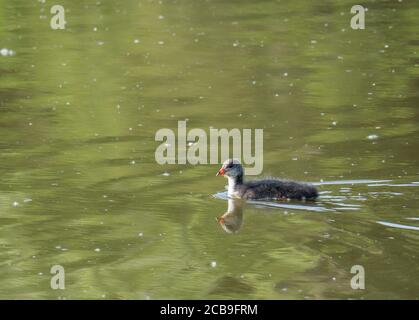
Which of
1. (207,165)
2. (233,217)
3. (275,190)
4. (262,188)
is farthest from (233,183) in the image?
(207,165)

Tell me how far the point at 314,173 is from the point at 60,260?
345 cm

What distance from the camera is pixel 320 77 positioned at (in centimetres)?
1669

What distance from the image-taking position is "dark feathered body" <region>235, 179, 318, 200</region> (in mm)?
10617

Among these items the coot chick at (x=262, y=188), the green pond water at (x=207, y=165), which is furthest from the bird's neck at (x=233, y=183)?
the green pond water at (x=207, y=165)

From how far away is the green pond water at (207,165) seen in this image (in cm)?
891

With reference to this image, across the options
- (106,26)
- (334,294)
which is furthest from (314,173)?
(106,26)

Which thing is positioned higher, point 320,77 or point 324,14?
point 324,14

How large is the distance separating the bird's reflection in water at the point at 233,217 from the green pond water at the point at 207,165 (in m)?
0.03

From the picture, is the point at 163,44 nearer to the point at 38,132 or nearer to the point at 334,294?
the point at 38,132

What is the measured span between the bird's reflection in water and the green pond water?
0.03 m

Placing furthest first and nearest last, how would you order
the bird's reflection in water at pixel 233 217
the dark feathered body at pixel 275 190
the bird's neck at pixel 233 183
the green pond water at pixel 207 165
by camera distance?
the bird's neck at pixel 233 183
the dark feathered body at pixel 275 190
the bird's reflection in water at pixel 233 217
the green pond water at pixel 207 165

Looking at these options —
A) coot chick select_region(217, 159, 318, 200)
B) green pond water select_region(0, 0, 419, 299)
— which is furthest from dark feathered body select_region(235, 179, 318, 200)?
green pond water select_region(0, 0, 419, 299)

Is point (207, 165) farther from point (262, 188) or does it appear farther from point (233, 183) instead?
point (262, 188)

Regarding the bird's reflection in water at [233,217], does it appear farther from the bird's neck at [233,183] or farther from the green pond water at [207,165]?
the bird's neck at [233,183]
